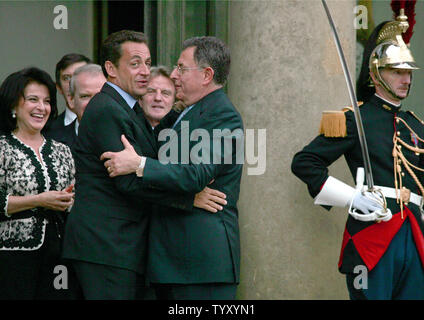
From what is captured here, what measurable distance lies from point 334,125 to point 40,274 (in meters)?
1.74

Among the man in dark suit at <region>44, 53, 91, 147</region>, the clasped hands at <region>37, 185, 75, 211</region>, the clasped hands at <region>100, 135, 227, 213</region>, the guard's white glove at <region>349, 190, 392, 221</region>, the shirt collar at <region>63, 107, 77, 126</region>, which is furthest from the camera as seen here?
the shirt collar at <region>63, 107, 77, 126</region>

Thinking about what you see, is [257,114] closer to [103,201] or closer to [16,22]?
[103,201]

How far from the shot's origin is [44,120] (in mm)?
4465

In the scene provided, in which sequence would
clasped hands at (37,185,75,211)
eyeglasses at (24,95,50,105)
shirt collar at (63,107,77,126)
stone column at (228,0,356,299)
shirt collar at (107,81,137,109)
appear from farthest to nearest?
shirt collar at (63,107,77,126)
stone column at (228,0,356,299)
eyeglasses at (24,95,50,105)
clasped hands at (37,185,75,211)
shirt collar at (107,81,137,109)

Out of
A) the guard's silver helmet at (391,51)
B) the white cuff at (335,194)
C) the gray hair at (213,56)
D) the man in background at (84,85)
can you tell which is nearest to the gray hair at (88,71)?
the man in background at (84,85)

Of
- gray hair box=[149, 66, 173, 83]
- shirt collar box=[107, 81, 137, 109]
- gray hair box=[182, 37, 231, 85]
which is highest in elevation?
gray hair box=[182, 37, 231, 85]

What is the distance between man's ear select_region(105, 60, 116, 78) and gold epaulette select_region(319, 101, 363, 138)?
1218 mm

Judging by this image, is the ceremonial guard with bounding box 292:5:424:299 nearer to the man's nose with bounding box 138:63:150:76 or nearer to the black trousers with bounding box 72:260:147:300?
the man's nose with bounding box 138:63:150:76

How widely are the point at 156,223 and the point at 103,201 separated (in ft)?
0.88

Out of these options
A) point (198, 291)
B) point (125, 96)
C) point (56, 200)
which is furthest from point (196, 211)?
point (56, 200)

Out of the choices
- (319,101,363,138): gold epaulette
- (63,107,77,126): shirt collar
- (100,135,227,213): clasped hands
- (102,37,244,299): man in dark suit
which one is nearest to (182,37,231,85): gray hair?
(102,37,244,299): man in dark suit

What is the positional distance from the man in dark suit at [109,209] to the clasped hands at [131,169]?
0.04 m

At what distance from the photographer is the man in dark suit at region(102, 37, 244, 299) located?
3746 millimetres
